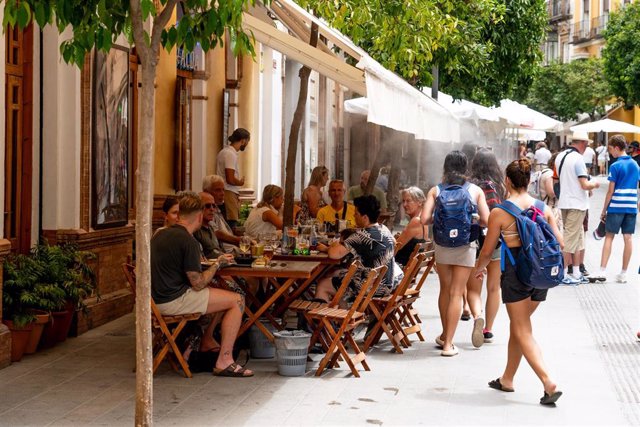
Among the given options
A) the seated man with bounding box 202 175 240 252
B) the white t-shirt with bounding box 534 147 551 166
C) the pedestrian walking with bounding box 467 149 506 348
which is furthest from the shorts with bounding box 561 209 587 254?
the white t-shirt with bounding box 534 147 551 166

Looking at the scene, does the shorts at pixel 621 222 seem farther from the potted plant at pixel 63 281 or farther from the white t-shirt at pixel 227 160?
the potted plant at pixel 63 281

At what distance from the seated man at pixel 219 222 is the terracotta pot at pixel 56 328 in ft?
5.52

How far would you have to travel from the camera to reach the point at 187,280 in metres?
8.71

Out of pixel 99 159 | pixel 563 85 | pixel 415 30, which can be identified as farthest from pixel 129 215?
pixel 563 85

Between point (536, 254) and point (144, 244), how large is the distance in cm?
296

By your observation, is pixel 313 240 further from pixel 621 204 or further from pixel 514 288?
pixel 621 204

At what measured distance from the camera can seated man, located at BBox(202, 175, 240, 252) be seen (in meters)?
11.3

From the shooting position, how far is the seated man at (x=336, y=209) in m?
13.1

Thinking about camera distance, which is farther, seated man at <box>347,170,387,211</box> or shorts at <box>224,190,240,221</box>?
seated man at <box>347,170,387,211</box>

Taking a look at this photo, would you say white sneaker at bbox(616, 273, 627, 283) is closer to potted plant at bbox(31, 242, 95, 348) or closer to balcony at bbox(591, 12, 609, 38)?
potted plant at bbox(31, 242, 95, 348)

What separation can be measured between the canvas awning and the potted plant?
2571mm

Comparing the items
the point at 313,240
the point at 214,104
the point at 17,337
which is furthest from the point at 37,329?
the point at 214,104

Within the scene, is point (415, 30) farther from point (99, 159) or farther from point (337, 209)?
point (99, 159)

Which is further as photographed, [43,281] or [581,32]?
[581,32]
